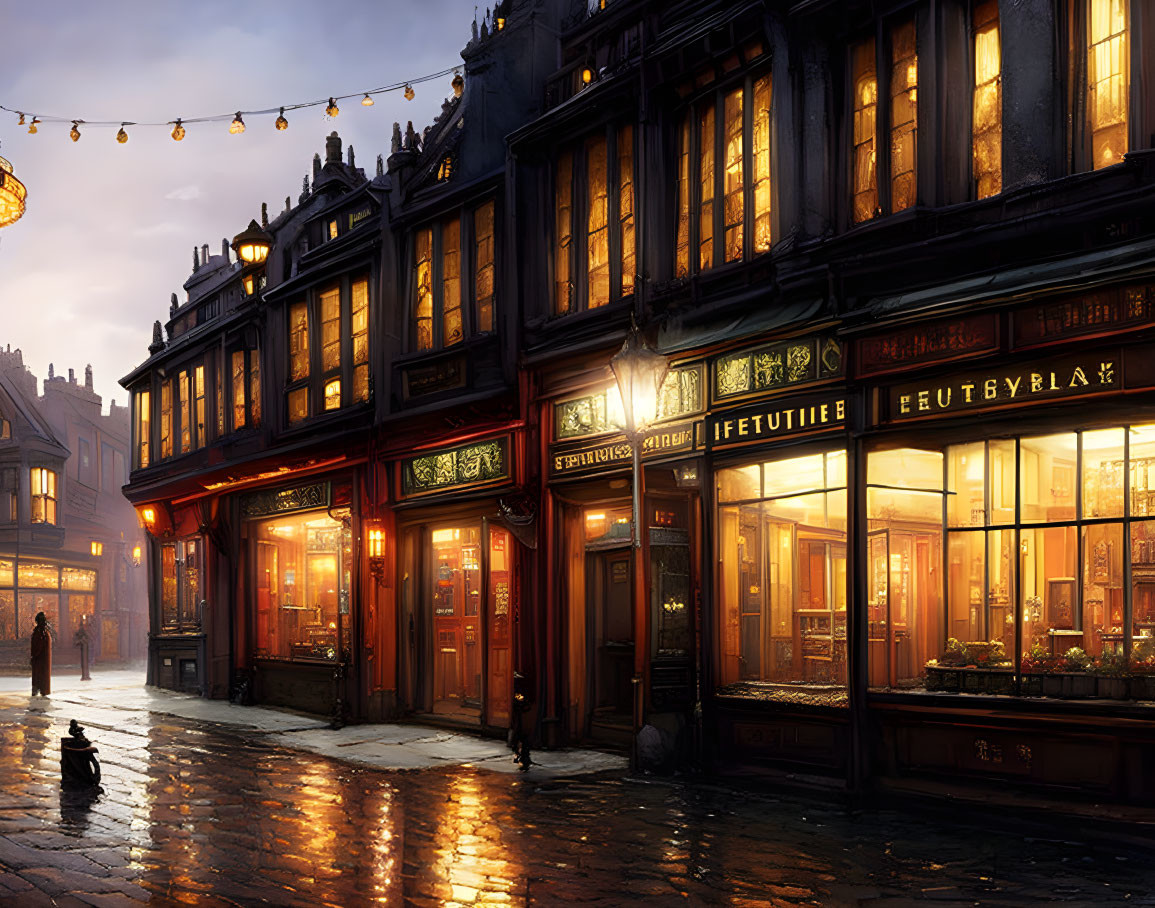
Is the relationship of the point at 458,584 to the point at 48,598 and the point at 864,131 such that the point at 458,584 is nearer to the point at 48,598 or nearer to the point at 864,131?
the point at 864,131

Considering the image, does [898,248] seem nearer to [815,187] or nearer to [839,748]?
[815,187]

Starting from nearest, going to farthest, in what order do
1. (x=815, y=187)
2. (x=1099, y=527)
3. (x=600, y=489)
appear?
(x=1099, y=527)
(x=815, y=187)
(x=600, y=489)

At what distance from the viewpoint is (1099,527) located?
10.4 metres

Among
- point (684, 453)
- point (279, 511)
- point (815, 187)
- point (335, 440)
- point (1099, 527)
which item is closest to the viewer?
point (1099, 527)

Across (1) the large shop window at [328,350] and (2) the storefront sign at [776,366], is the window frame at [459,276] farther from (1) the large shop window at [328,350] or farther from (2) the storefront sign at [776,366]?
(2) the storefront sign at [776,366]

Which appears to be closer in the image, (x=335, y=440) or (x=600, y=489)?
(x=600, y=489)

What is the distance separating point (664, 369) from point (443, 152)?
749cm

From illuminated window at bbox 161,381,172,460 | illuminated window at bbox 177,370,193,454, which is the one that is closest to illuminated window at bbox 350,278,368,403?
illuminated window at bbox 177,370,193,454

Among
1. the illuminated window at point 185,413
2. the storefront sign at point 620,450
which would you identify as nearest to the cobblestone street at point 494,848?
the storefront sign at point 620,450

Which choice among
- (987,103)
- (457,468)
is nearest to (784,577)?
(987,103)

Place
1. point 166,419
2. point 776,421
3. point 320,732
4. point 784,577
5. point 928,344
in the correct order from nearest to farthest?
1. point 928,344
2. point 776,421
3. point 784,577
4. point 320,732
5. point 166,419

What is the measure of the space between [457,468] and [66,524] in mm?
30742

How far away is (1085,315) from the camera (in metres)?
9.98

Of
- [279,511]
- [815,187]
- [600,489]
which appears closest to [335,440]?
[279,511]
